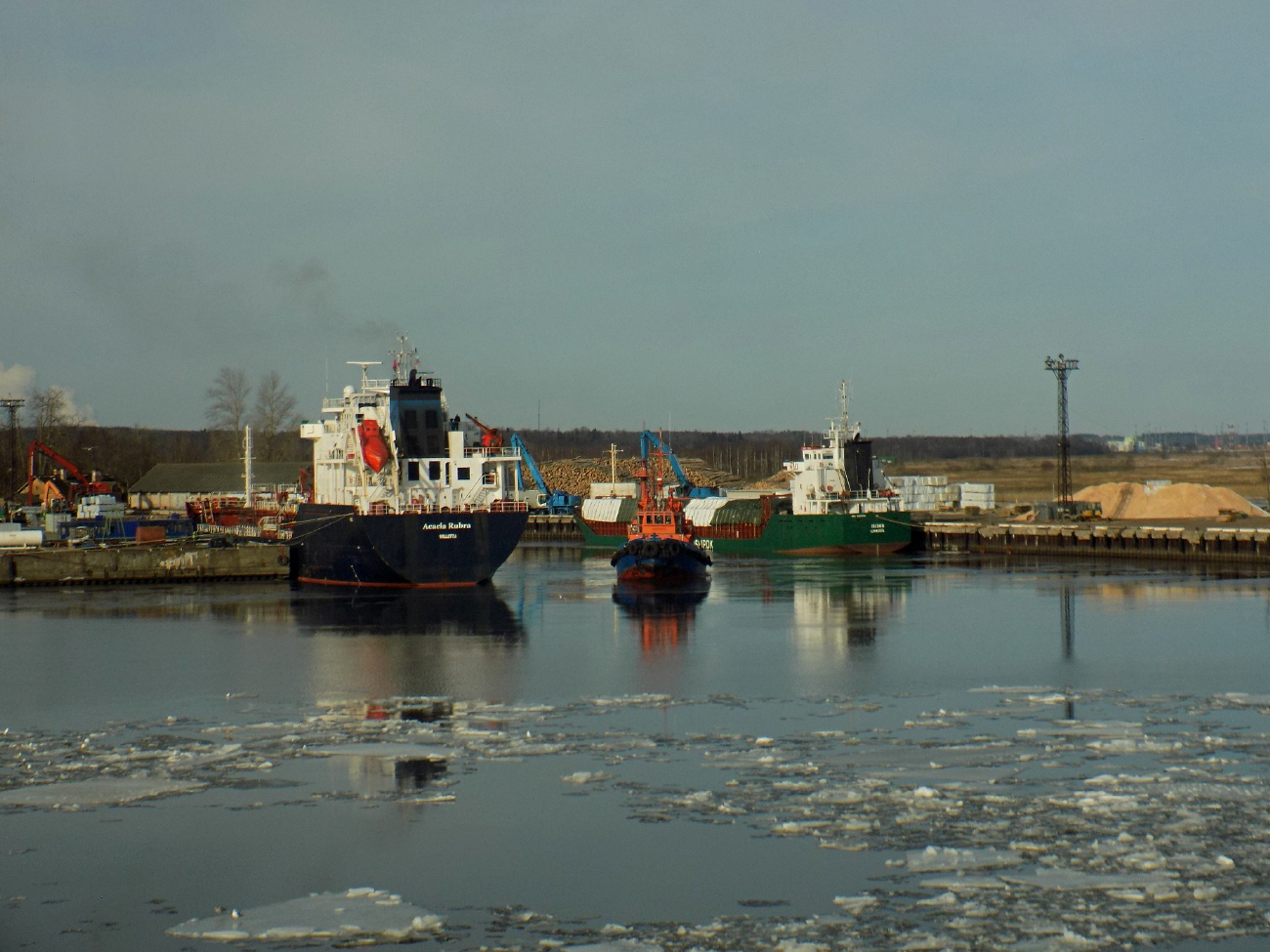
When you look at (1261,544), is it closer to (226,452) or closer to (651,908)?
(651,908)

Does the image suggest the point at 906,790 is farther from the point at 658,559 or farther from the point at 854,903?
the point at 658,559

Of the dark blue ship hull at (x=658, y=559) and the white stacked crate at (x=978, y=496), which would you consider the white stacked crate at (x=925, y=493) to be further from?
the dark blue ship hull at (x=658, y=559)

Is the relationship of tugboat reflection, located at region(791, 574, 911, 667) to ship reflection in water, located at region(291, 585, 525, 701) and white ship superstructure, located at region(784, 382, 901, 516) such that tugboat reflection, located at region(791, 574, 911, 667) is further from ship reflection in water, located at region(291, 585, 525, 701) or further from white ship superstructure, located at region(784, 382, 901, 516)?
white ship superstructure, located at region(784, 382, 901, 516)

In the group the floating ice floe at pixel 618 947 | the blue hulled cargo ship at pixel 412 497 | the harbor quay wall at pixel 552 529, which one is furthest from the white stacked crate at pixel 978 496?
the floating ice floe at pixel 618 947

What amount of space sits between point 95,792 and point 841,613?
27.8 m

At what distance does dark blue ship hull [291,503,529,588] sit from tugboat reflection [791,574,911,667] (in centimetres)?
1066

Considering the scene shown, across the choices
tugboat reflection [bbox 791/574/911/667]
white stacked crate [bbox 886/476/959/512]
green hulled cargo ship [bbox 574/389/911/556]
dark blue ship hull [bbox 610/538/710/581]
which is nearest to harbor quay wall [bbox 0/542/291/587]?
dark blue ship hull [bbox 610/538/710/581]

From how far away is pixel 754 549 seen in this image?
7812 centimetres

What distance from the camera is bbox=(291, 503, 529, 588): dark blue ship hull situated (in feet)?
153

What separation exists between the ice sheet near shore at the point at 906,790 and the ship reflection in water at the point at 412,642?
2763 mm

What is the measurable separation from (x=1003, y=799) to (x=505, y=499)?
33.0 m

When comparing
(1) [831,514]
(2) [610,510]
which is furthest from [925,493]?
(1) [831,514]

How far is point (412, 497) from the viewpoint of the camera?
Answer: 47781 millimetres

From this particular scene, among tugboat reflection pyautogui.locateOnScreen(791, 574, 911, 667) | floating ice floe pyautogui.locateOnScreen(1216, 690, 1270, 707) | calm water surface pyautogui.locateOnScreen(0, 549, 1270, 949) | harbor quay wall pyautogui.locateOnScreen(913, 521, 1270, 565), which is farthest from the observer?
harbor quay wall pyautogui.locateOnScreen(913, 521, 1270, 565)
